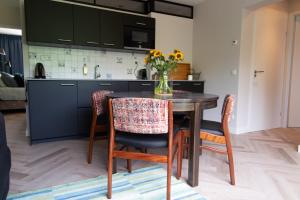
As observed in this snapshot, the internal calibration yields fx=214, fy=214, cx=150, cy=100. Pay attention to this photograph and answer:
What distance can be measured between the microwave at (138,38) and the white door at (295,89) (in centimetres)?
275

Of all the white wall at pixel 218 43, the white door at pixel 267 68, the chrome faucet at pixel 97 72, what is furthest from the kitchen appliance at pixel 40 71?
the white door at pixel 267 68

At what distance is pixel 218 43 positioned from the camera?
405 centimetres

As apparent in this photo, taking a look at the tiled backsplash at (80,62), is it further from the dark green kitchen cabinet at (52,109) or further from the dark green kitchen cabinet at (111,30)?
the dark green kitchen cabinet at (52,109)

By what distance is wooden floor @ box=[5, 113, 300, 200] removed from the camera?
73.0 inches

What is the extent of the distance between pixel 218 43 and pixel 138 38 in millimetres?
1516

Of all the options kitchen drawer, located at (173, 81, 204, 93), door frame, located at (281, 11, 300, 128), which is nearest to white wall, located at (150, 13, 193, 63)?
kitchen drawer, located at (173, 81, 204, 93)

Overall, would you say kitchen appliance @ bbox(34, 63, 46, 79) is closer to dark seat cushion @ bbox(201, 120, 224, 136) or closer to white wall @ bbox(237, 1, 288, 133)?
dark seat cushion @ bbox(201, 120, 224, 136)

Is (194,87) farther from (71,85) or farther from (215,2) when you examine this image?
(71,85)

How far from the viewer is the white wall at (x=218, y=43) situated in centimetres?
365

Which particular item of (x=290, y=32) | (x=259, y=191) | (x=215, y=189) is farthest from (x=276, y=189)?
(x=290, y=32)

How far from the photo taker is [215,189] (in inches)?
73.4

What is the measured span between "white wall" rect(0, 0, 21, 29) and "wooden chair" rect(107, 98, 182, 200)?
12.1 ft

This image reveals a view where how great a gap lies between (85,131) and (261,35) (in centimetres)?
344

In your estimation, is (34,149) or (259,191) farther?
(34,149)
